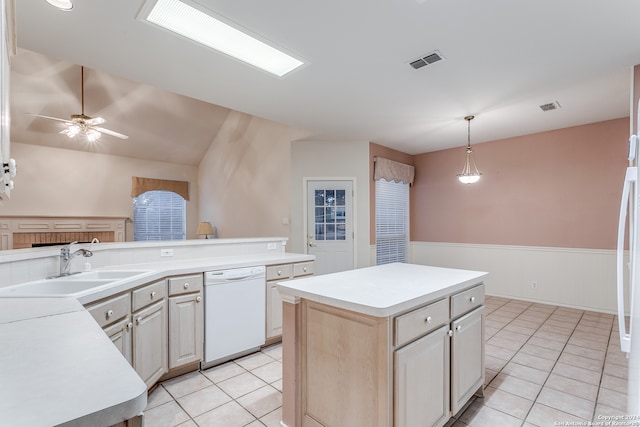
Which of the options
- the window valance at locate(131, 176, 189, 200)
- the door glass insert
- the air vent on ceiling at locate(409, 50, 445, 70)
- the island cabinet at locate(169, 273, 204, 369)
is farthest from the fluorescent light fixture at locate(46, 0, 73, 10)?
the window valance at locate(131, 176, 189, 200)

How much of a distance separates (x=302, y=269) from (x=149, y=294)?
155 centimetres

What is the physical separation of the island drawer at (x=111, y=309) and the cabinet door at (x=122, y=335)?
41 millimetres

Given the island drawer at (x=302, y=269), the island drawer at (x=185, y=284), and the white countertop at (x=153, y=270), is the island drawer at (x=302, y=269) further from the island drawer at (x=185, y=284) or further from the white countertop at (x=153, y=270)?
the island drawer at (x=185, y=284)

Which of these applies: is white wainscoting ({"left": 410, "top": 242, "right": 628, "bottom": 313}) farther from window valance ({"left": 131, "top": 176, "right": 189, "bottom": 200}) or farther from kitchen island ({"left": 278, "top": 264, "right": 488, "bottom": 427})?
window valance ({"left": 131, "top": 176, "right": 189, "bottom": 200})

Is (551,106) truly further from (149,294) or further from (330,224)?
(149,294)

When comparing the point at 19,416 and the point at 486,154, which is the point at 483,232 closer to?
the point at 486,154

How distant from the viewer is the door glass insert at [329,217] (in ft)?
16.1

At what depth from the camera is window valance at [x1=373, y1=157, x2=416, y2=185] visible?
503 centimetres

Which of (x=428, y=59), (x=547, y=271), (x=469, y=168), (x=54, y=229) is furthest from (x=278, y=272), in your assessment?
(x=54, y=229)

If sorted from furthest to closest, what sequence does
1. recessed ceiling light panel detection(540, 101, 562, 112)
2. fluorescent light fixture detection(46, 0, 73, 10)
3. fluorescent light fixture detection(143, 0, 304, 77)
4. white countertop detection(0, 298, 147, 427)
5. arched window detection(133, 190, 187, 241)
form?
1. arched window detection(133, 190, 187, 241)
2. recessed ceiling light panel detection(540, 101, 562, 112)
3. fluorescent light fixture detection(143, 0, 304, 77)
4. fluorescent light fixture detection(46, 0, 73, 10)
5. white countertop detection(0, 298, 147, 427)

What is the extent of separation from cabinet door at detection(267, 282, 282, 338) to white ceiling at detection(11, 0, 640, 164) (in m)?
1.99

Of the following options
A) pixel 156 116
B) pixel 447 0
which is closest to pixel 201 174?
pixel 156 116

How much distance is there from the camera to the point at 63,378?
0.66 m

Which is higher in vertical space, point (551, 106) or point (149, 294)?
point (551, 106)
